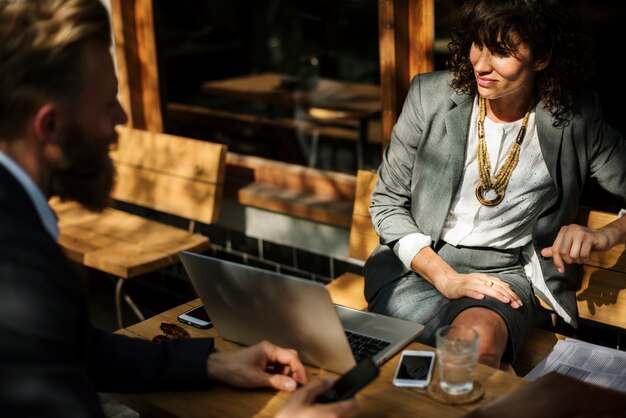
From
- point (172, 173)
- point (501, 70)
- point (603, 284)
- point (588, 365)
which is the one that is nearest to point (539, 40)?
point (501, 70)

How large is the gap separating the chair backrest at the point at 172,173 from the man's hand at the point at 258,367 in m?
1.96

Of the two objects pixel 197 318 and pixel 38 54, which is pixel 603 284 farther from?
pixel 38 54

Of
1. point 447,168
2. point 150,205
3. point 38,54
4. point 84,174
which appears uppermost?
point 38,54

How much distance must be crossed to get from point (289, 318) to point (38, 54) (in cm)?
81

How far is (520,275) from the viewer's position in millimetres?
2814

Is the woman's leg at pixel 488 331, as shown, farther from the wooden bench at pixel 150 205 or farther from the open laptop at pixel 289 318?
the wooden bench at pixel 150 205

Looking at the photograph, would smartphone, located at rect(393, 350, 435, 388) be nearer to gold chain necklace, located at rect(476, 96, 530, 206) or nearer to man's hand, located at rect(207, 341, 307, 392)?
man's hand, located at rect(207, 341, 307, 392)

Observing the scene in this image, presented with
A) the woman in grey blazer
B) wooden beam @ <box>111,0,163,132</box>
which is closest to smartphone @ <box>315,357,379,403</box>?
the woman in grey blazer

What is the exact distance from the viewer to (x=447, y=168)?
9.17ft

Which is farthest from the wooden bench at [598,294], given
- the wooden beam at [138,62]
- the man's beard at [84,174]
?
the wooden beam at [138,62]

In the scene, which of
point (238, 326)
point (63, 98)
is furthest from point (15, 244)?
point (238, 326)

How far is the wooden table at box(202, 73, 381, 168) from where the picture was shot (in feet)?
16.3

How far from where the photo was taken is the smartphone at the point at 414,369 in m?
1.92

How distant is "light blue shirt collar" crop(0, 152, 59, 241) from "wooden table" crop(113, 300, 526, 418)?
1.74ft
